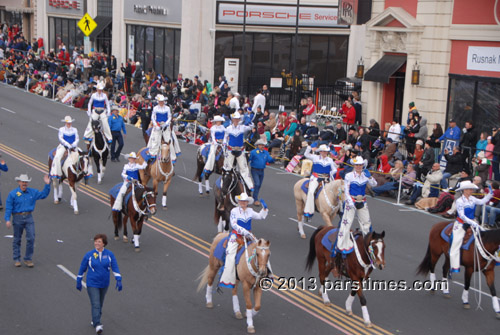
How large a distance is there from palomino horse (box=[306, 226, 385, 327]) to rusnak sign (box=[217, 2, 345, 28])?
30.1 m

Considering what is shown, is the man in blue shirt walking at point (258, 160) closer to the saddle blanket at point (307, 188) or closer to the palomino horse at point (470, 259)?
the saddle blanket at point (307, 188)

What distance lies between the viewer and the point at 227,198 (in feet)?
58.3

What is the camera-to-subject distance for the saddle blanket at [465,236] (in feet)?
45.3

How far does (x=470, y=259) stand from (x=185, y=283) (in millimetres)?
5814

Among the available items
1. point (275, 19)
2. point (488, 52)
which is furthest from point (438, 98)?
point (275, 19)

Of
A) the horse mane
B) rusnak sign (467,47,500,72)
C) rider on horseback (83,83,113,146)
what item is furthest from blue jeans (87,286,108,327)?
rusnak sign (467,47,500,72)

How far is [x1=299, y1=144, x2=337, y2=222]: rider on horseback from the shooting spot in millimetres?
17688

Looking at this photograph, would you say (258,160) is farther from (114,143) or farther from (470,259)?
(114,143)

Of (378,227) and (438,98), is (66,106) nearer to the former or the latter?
(438,98)

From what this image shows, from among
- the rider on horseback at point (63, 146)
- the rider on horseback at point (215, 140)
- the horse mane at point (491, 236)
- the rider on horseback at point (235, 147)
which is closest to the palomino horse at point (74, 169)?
the rider on horseback at point (63, 146)

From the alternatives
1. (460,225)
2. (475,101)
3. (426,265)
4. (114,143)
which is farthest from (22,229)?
(475,101)

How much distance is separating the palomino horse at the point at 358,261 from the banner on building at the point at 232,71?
2799 centimetres

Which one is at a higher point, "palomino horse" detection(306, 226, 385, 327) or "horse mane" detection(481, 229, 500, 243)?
"horse mane" detection(481, 229, 500, 243)

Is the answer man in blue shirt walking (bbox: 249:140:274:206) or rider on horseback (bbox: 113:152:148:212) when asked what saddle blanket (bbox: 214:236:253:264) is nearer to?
rider on horseback (bbox: 113:152:148:212)
